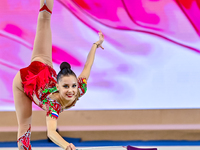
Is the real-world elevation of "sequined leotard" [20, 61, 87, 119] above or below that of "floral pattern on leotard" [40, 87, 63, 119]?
above

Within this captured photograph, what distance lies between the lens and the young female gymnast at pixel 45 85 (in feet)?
4.91

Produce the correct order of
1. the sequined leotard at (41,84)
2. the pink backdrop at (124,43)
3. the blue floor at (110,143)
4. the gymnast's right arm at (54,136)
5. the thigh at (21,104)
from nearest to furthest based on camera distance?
1. the gymnast's right arm at (54,136)
2. the sequined leotard at (41,84)
3. the thigh at (21,104)
4. the blue floor at (110,143)
5. the pink backdrop at (124,43)

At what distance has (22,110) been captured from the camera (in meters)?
1.83

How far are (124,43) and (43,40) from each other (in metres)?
1.31

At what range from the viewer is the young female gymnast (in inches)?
58.9

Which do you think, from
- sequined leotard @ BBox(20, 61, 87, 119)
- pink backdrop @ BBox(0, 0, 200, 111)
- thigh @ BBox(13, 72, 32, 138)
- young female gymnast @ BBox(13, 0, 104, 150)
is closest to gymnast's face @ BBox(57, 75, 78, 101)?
young female gymnast @ BBox(13, 0, 104, 150)

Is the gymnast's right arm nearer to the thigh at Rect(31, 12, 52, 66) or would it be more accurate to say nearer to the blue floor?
the thigh at Rect(31, 12, 52, 66)

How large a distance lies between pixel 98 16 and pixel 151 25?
26.2 inches

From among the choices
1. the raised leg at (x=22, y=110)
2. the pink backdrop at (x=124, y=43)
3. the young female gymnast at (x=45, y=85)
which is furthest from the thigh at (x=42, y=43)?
the pink backdrop at (x=124, y=43)

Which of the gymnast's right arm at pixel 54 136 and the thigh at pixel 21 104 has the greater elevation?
the thigh at pixel 21 104

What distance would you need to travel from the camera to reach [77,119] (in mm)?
3141

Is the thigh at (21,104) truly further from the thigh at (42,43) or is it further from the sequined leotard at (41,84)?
the thigh at (42,43)

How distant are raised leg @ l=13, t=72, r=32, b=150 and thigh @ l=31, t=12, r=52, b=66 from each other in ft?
0.72

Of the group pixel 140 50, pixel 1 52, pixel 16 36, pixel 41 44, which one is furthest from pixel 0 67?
pixel 140 50
